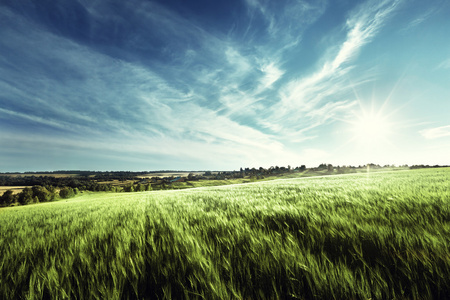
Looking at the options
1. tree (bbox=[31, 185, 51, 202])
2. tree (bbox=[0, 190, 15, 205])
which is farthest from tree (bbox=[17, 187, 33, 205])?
Answer: tree (bbox=[31, 185, 51, 202])

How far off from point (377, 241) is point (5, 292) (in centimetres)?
349

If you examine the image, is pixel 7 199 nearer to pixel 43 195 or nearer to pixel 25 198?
pixel 25 198

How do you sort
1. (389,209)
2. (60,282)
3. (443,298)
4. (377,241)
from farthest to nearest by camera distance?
1. (389,209)
2. (377,241)
3. (60,282)
4. (443,298)

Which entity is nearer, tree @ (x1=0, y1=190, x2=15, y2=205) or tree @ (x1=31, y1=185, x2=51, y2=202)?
tree @ (x1=0, y1=190, x2=15, y2=205)

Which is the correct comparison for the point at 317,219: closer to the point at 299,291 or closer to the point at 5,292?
the point at 299,291

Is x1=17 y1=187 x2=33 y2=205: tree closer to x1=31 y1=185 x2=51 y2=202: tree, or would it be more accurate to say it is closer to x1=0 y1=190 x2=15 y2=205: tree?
x1=0 y1=190 x2=15 y2=205: tree

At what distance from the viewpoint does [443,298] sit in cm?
120

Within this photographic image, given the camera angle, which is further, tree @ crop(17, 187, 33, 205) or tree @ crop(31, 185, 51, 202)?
tree @ crop(31, 185, 51, 202)

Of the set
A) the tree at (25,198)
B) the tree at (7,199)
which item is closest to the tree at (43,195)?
the tree at (25,198)

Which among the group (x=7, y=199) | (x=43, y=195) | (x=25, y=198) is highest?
(x=43, y=195)

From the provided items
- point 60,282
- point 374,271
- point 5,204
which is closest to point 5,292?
point 60,282

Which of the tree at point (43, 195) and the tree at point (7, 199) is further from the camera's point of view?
the tree at point (43, 195)

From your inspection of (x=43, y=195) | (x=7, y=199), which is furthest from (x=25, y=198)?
(x=7, y=199)

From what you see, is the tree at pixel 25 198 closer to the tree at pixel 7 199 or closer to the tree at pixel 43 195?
the tree at pixel 7 199
